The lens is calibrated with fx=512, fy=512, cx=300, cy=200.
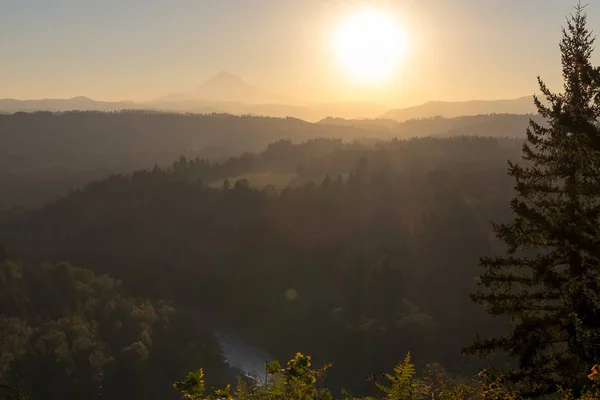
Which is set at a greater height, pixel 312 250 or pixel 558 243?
pixel 558 243

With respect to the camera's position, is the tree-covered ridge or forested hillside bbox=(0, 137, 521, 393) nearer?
the tree-covered ridge

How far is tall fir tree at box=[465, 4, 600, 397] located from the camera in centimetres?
1196

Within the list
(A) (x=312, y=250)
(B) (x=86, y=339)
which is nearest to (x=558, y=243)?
(B) (x=86, y=339)

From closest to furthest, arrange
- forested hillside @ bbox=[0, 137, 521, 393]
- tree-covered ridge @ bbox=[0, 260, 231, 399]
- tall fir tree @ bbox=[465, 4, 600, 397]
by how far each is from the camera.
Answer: tall fir tree @ bbox=[465, 4, 600, 397], tree-covered ridge @ bbox=[0, 260, 231, 399], forested hillside @ bbox=[0, 137, 521, 393]

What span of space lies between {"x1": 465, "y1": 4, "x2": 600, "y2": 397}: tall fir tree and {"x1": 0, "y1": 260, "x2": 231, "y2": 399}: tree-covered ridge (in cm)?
6091

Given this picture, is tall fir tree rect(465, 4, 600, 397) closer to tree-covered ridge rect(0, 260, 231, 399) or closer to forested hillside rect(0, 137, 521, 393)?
tree-covered ridge rect(0, 260, 231, 399)

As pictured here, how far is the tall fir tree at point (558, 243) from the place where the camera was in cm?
1196

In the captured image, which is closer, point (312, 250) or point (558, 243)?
point (558, 243)

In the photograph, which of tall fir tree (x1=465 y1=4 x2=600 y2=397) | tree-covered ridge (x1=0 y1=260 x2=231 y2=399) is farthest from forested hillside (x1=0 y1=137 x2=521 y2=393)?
tall fir tree (x1=465 y1=4 x2=600 y2=397)

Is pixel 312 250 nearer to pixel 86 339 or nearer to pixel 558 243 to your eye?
pixel 86 339

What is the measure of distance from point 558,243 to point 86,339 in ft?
235

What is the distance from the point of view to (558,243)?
42.0ft

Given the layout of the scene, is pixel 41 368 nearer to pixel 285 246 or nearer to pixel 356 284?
pixel 356 284

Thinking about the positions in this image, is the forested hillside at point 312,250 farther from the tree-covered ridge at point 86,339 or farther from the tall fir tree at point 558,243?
the tall fir tree at point 558,243
